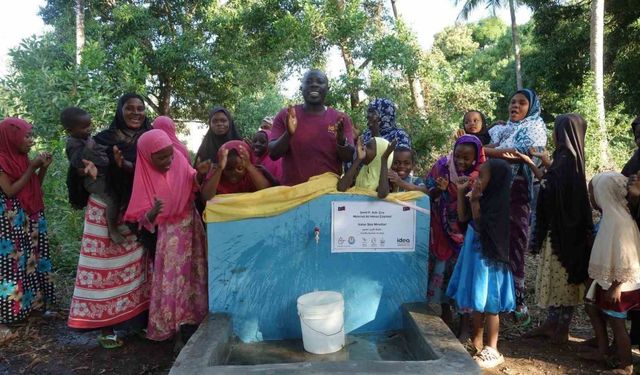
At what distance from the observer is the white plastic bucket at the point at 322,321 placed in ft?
9.35

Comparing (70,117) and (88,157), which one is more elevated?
(70,117)

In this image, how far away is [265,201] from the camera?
3121 millimetres

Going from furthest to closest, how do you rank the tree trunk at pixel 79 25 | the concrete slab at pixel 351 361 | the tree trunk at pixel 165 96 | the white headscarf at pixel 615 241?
the tree trunk at pixel 165 96, the tree trunk at pixel 79 25, the white headscarf at pixel 615 241, the concrete slab at pixel 351 361

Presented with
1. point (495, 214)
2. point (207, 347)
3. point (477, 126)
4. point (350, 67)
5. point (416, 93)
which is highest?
point (350, 67)

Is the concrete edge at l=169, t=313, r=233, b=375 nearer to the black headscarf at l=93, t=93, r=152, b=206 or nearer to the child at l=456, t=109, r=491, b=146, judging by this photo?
the black headscarf at l=93, t=93, r=152, b=206

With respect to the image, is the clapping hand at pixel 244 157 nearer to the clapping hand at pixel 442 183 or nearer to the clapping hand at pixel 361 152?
the clapping hand at pixel 361 152

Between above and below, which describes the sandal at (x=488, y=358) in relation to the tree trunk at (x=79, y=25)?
below

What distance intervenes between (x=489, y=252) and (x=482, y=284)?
215 millimetres

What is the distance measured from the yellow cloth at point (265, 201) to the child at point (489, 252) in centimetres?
58

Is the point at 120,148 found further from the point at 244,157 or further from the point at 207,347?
the point at 207,347

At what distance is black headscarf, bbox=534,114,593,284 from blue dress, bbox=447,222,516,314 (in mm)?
630

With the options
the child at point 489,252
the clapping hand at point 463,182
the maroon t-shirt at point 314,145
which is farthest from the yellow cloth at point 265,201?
the child at point 489,252

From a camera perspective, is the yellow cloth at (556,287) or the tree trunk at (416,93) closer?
the yellow cloth at (556,287)

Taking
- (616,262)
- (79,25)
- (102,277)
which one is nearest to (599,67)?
(616,262)
